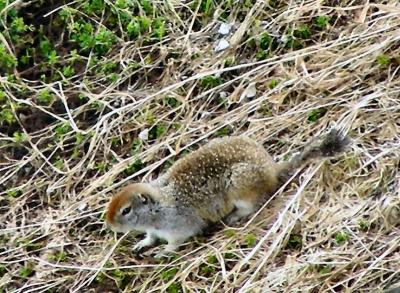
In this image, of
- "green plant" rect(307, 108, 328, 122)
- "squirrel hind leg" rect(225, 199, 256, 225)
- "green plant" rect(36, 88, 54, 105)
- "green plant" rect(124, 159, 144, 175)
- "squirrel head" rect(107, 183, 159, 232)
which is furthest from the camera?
"green plant" rect(36, 88, 54, 105)

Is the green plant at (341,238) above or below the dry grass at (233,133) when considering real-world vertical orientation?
below

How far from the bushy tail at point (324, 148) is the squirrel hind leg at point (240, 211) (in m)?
0.29

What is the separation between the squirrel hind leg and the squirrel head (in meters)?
0.37

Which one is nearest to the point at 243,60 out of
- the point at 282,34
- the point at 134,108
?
the point at 282,34

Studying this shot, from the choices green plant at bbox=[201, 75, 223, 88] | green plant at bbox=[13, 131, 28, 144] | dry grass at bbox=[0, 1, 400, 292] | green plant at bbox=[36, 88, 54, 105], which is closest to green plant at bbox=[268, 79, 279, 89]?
dry grass at bbox=[0, 1, 400, 292]

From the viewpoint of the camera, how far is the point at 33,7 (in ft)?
22.5

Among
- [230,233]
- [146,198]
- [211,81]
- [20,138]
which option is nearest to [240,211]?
[230,233]

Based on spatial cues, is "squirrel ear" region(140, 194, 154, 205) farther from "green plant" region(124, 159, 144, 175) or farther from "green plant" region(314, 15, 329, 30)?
"green plant" region(314, 15, 329, 30)

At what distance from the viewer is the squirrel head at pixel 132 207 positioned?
5.23 meters

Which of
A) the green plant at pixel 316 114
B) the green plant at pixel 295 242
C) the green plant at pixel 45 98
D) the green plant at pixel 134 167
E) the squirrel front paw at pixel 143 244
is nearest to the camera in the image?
the green plant at pixel 295 242

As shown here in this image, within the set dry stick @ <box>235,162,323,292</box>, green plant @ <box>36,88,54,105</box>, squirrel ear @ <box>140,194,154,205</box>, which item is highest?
green plant @ <box>36,88,54,105</box>

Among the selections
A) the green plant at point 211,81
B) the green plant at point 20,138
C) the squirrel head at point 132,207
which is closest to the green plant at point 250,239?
the squirrel head at point 132,207

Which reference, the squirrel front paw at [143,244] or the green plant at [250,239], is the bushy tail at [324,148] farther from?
the squirrel front paw at [143,244]

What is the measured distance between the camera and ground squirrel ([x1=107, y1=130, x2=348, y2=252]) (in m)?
5.31
